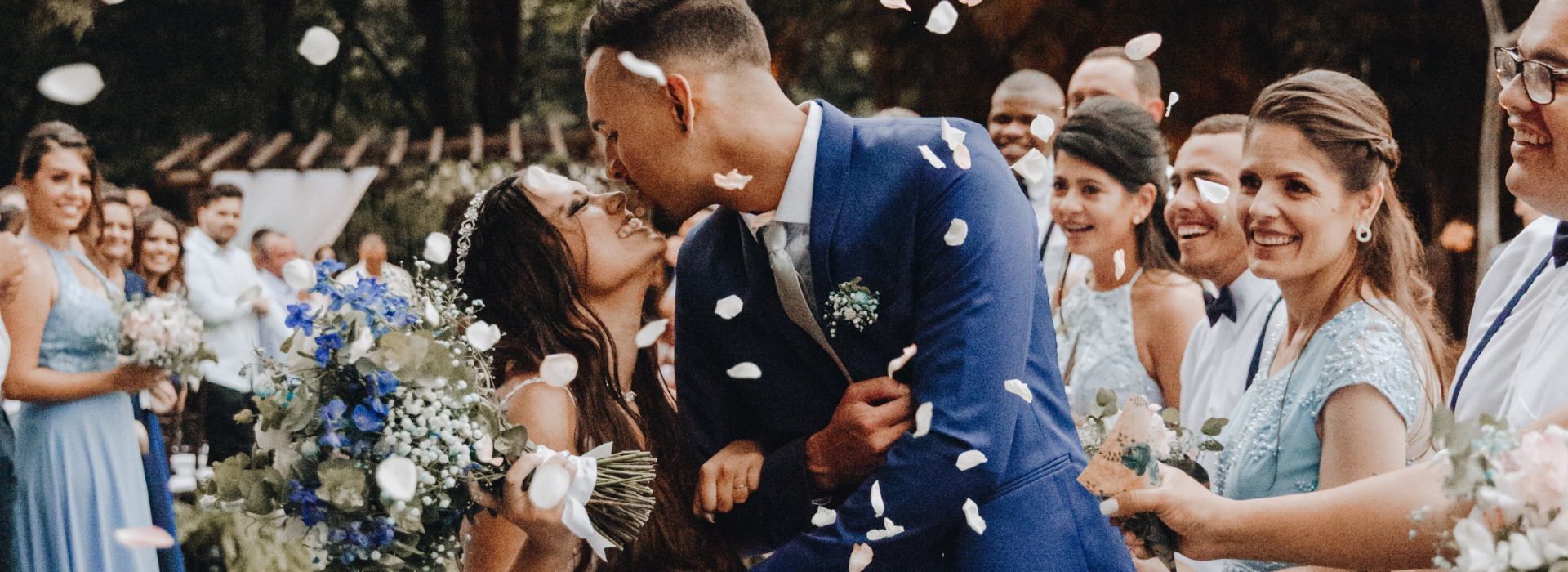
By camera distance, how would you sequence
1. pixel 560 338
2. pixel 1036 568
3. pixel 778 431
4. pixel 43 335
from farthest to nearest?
pixel 43 335, pixel 560 338, pixel 778 431, pixel 1036 568

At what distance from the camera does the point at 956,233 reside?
205cm

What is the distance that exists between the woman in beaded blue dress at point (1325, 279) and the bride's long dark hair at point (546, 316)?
140cm

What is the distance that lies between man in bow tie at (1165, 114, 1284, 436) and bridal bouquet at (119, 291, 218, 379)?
4395mm

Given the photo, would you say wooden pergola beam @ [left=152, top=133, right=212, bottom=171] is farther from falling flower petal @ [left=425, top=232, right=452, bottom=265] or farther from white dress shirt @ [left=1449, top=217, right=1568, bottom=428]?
white dress shirt @ [left=1449, top=217, right=1568, bottom=428]

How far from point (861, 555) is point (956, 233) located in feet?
1.86

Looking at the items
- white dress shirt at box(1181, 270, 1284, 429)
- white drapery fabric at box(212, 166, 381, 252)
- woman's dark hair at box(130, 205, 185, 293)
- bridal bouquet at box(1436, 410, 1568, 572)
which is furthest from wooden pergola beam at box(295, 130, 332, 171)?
bridal bouquet at box(1436, 410, 1568, 572)

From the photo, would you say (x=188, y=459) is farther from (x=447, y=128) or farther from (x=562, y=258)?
(x=447, y=128)

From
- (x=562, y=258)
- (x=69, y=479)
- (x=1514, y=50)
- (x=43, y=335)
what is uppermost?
(x=1514, y=50)

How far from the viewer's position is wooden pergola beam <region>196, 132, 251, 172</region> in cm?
1534

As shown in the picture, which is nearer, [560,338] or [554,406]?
[554,406]

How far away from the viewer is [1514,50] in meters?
2.27

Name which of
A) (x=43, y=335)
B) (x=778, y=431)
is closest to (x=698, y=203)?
(x=778, y=431)

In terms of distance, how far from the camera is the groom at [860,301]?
2.04 m

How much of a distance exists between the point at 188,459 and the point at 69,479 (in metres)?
2.50
